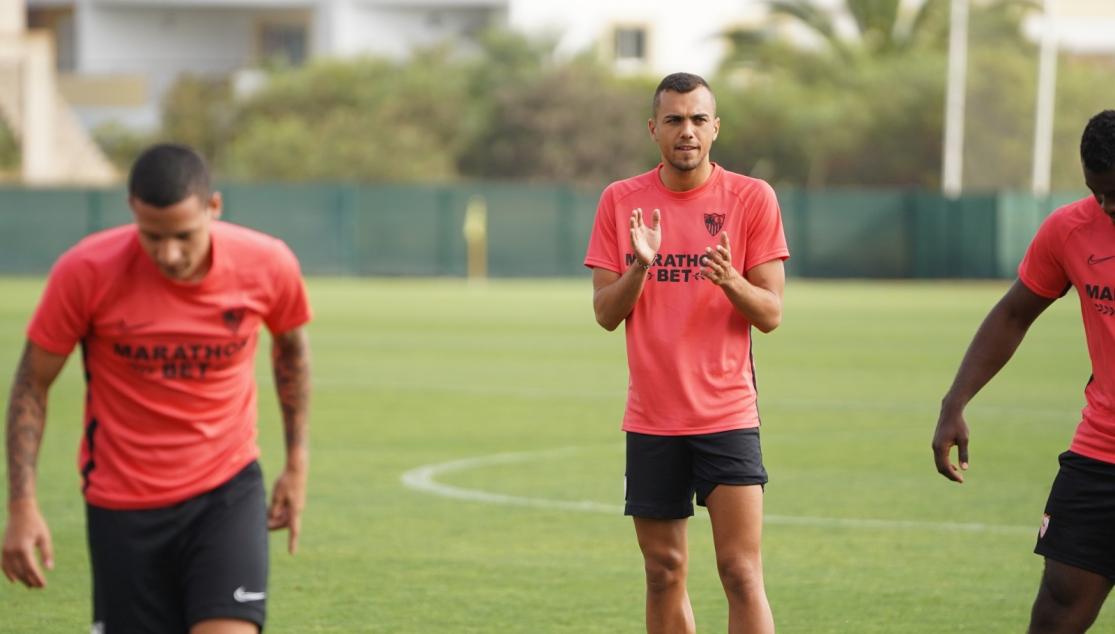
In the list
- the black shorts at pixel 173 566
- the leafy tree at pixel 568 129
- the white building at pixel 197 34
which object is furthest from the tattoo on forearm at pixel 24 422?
the white building at pixel 197 34

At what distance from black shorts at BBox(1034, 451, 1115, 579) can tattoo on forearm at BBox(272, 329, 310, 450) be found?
7.68 ft

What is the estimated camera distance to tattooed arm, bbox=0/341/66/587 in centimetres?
484

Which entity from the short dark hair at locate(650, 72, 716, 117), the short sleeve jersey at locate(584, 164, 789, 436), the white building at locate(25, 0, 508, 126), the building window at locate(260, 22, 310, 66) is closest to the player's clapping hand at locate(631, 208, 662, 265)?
the short sleeve jersey at locate(584, 164, 789, 436)

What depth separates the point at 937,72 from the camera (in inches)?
2082

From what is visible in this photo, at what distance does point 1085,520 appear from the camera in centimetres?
527

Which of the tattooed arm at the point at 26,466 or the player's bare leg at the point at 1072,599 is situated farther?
the player's bare leg at the point at 1072,599

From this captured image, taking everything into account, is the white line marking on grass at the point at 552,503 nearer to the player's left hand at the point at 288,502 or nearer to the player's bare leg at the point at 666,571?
the player's bare leg at the point at 666,571

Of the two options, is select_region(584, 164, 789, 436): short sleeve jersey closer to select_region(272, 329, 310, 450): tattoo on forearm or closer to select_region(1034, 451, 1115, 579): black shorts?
select_region(1034, 451, 1115, 579): black shorts

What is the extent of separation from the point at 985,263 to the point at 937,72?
1110 cm

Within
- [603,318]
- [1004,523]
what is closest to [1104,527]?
[603,318]

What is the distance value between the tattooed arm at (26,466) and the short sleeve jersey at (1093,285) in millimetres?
3066

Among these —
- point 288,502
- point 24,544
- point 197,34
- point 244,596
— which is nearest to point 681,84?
point 288,502

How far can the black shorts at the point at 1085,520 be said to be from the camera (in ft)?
17.2

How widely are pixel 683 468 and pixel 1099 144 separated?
185 centimetres
